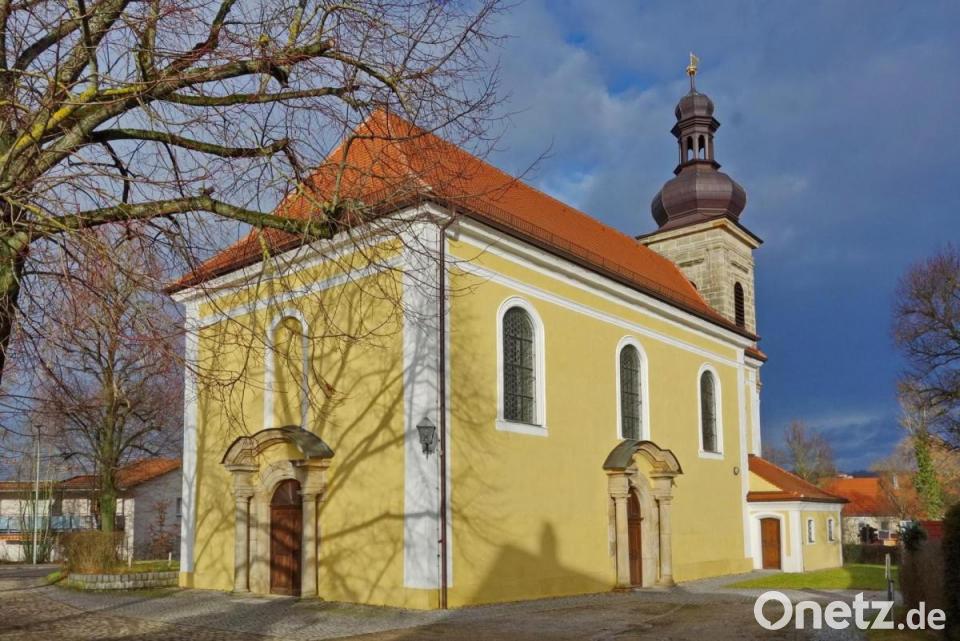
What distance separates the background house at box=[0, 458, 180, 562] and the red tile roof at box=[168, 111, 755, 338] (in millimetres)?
21375

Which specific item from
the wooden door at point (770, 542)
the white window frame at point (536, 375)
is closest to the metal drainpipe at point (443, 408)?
the white window frame at point (536, 375)

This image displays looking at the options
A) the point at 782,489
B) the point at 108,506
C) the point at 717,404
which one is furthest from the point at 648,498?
the point at 108,506

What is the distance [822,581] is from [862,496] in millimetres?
51411

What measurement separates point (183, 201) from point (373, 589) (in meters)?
8.74

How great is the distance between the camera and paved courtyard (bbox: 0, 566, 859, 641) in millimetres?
10922

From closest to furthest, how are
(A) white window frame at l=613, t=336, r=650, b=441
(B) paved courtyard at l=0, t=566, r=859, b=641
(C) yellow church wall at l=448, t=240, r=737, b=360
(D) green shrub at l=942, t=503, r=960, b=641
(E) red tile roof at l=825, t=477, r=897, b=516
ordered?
(D) green shrub at l=942, t=503, r=960, b=641
(B) paved courtyard at l=0, t=566, r=859, b=641
(C) yellow church wall at l=448, t=240, r=737, b=360
(A) white window frame at l=613, t=336, r=650, b=441
(E) red tile roof at l=825, t=477, r=897, b=516

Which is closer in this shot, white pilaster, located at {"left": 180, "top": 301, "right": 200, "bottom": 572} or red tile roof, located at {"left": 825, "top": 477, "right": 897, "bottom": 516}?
white pilaster, located at {"left": 180, "top": 301, "right": 200, "bottom": 572}

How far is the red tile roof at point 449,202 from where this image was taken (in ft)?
23.1

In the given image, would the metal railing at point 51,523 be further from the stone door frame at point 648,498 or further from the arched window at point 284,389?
the stone door frame at point 648,498

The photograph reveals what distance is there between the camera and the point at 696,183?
29219 mm

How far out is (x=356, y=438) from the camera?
14562 mm

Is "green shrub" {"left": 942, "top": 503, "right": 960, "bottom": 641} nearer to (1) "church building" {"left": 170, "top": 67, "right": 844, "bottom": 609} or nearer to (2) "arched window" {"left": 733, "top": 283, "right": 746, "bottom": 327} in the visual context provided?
(1) "church building" {"left": 170, "top": 67, "right": 844, "bottom": 609}

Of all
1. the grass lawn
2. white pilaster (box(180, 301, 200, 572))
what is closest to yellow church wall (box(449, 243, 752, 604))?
the grass lawn

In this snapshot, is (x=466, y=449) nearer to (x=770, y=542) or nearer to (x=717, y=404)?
(x=717, y=404)
